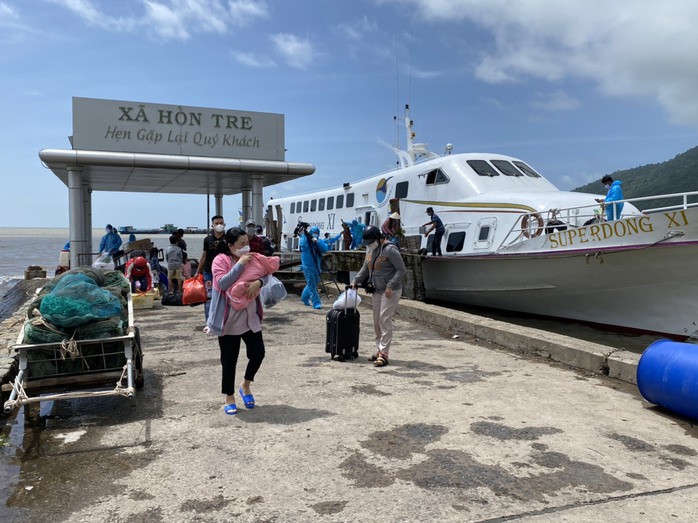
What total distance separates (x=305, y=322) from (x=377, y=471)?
20.4ft

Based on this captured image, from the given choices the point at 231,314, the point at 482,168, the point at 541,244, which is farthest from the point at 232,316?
the point at 482,168

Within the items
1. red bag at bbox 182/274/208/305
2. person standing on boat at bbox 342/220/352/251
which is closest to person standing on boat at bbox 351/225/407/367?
red bag at bbox 182/274/208/305

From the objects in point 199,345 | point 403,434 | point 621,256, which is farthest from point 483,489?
point 621,256

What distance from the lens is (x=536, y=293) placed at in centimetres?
1140

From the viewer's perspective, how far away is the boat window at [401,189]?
15233mm

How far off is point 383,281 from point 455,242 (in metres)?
6.77

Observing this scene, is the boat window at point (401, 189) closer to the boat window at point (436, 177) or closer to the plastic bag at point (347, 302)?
the boat window at point (436, 177)

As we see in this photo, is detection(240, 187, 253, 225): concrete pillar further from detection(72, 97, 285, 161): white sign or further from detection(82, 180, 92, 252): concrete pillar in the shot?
detection(82, 180, 92, 252): concrete pillar

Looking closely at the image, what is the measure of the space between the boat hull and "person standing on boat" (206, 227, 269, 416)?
7.09 metres

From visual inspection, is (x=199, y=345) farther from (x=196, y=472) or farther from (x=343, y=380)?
(x=196, y=472)

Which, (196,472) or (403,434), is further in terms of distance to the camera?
(403,434)

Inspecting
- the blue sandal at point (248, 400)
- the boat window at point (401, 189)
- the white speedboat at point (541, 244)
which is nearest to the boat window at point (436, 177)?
the white speedboat at point (541, 244)

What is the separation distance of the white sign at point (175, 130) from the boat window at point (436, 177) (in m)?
4.09

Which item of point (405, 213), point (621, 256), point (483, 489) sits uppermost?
point (405, 213)
